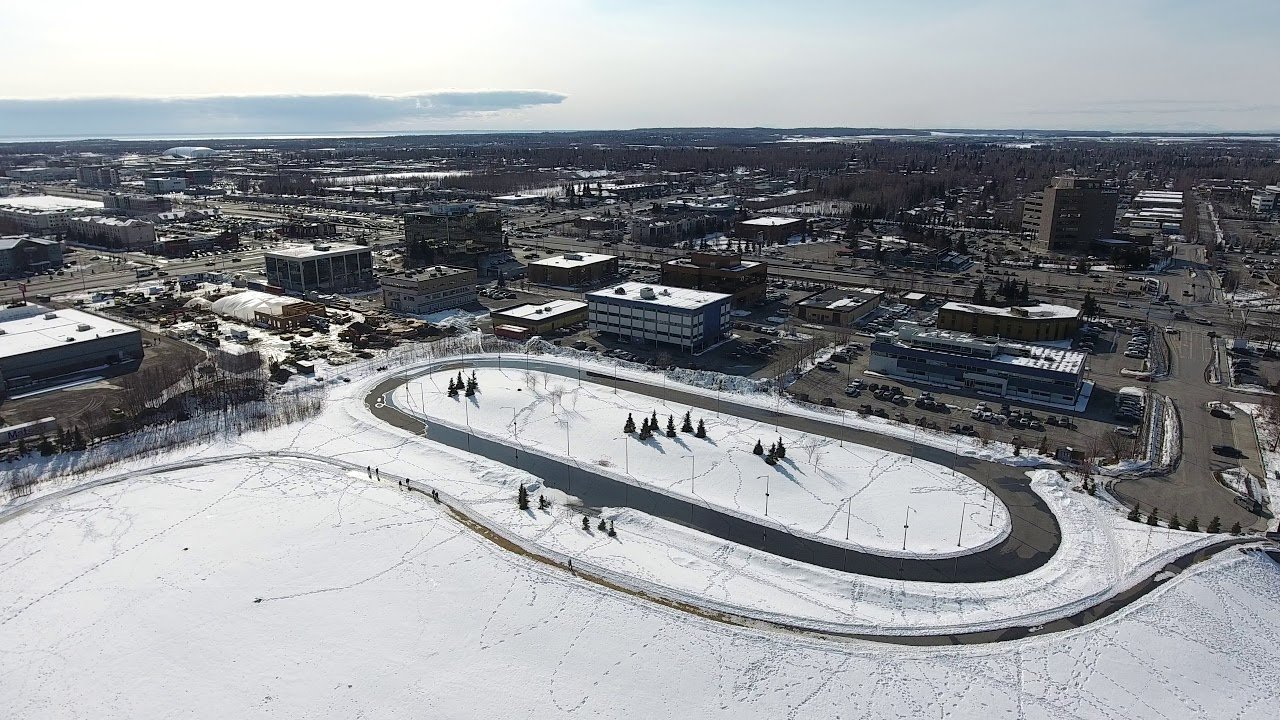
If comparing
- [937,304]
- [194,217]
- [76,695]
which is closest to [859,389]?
[937,304]

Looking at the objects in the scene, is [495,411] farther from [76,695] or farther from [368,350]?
[76,695]

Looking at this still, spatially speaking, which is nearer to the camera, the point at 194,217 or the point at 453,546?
the point at 453,546

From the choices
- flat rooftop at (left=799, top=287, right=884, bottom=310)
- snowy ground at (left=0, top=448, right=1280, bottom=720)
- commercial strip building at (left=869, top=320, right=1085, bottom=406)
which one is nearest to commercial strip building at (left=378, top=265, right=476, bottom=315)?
flat rooftop at (left=799, top=287, right=884, bottom=310)

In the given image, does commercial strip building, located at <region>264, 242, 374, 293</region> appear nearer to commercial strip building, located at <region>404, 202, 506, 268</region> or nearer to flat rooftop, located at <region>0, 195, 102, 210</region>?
commercial strip building, located at <region>404, 202, 506, 268</region>

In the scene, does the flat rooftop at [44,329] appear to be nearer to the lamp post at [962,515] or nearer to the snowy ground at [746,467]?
the snowy ground at [746,467]

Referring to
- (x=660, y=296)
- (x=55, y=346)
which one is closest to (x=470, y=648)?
(x=660, y=296)

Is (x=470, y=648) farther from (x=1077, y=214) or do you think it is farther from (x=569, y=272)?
(x=1077, y=214)
